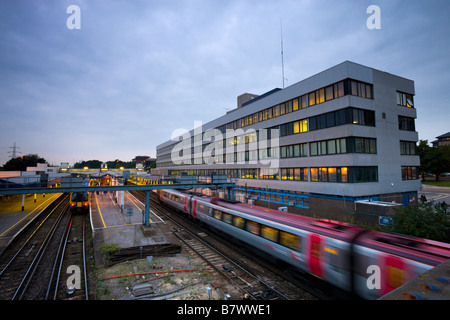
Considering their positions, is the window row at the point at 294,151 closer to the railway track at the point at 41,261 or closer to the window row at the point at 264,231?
the window row at the point at 264,231

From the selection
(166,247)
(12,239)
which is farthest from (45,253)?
(166,247)

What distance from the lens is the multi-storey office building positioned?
26125 mm

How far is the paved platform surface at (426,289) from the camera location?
446 centimetres

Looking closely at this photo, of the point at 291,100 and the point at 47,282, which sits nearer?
the point at 47,282

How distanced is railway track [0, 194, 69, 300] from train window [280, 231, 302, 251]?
13217 mm

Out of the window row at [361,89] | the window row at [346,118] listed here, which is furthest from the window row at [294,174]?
the window row at [361,89]

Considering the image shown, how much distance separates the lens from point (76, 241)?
19969mm

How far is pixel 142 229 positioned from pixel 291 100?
26041mm

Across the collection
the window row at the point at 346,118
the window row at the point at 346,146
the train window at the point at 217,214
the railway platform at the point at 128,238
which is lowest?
the railway platform at the point at 128,238

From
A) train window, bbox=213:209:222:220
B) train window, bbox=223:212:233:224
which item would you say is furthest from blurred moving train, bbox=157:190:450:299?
train window, bbox=213:209:222:220

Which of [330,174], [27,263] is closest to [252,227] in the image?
[27,263]

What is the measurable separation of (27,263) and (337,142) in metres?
30.7

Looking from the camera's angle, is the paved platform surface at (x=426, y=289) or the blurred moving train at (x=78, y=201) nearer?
the paved platform surface at (x=426, y=289)
